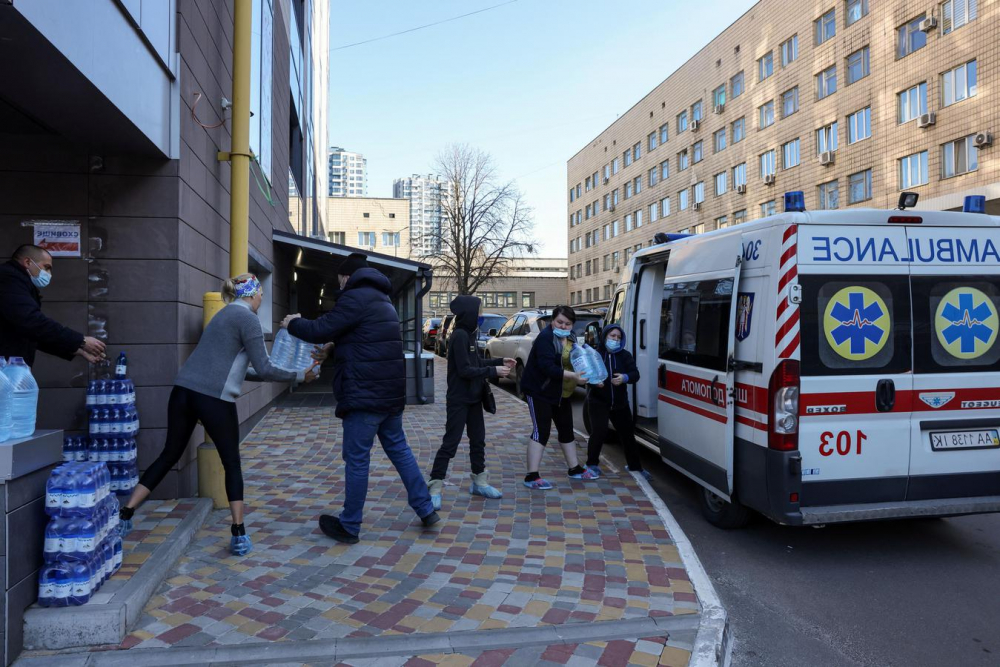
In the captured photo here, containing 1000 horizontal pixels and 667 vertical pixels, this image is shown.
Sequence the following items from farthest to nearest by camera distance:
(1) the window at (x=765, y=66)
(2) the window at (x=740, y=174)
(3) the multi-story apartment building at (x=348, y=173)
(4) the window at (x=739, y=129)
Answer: (3) the multi-story apartment building at (x=348, y=173), (4) the window at (x=739, y=129), (2) the window at (x=740, y=174), (1) the window at (x=765, y=66)

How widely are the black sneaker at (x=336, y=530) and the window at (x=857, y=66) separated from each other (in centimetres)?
3165

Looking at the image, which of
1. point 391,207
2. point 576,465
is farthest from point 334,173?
point 576,465

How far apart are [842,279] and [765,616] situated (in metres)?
2.23

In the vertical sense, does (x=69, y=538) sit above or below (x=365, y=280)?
below

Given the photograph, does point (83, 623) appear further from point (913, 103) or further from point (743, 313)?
point (913, 103)

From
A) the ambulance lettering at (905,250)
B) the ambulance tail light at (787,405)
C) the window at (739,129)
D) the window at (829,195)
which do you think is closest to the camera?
the ambulance tail light at (787,405)

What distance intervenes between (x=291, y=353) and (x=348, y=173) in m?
110

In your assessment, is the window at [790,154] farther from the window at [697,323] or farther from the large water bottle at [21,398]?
the large water bottle at [21,398]

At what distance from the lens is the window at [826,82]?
3089 cm

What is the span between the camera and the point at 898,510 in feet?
14.6

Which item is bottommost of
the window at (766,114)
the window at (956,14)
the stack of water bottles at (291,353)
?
the stack of water bottles at (291,353)

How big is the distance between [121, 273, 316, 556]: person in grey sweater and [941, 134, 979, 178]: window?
2612 cm

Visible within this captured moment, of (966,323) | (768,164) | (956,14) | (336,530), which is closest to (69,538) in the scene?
(336,530)

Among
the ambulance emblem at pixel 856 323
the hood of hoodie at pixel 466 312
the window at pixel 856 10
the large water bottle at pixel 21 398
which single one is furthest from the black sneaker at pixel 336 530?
the window at pixel 856 10
